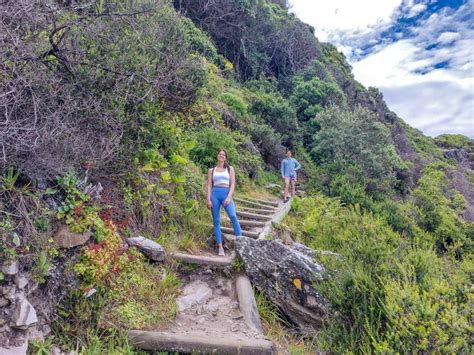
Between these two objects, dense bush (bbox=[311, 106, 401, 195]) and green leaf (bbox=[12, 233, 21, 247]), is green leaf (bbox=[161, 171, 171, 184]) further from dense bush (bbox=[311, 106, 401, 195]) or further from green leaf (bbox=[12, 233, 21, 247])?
dense bush (bbox=[311, 106, 401, 195])

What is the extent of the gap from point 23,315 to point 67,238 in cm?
84

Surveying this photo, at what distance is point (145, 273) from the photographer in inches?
169

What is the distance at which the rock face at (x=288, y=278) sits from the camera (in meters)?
4.41

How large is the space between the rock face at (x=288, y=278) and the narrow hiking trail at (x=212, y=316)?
264 mm

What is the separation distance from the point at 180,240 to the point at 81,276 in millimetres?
2281

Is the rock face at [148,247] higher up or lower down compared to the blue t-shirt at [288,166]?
lower down

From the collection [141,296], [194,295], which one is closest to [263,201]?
[194,295]

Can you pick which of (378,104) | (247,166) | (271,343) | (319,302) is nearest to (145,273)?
(271,343)

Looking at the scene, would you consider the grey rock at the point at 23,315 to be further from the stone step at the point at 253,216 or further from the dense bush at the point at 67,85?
the stone step at the point at 253,216

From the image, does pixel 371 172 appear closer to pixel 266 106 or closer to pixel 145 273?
pixel 266 106

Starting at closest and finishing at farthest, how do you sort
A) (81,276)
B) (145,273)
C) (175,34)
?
(81,276)
(145,273)
(175,34)

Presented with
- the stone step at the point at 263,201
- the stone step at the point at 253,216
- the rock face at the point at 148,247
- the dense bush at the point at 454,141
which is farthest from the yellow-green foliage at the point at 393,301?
the dense bush at the point at 454,141

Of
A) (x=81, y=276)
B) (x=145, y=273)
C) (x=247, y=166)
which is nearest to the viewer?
(x=81, y=276)

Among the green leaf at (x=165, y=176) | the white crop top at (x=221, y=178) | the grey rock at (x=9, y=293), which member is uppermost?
the white crop top at (x=221, y=178)
